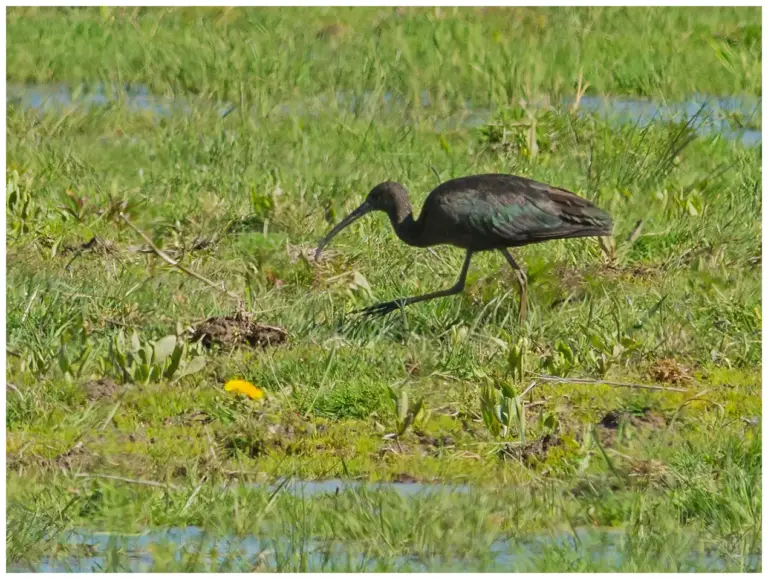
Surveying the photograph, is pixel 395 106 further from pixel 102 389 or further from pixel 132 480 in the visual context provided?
pixel 132 480

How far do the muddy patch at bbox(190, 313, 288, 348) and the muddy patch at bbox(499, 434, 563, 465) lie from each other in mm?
1514

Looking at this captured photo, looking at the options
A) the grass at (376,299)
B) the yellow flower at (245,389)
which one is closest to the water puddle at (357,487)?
the grass at (376,299)

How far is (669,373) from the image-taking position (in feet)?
26.1

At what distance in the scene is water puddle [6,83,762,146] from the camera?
11.5 metres

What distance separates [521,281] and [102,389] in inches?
83.0

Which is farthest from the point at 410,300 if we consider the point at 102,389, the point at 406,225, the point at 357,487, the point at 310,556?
the point at 310,556

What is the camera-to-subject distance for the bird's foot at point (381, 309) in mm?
8505

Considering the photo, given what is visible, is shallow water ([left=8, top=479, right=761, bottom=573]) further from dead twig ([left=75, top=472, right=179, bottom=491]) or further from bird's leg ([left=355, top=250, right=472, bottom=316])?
bird's leg ([left=355, top=250, right=472, bottom=316])

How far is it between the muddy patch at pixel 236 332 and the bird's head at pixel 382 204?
1074 mm

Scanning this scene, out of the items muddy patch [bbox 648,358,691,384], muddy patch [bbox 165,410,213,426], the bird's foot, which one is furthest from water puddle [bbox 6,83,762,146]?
muddy patch [bbox 165,410,213,426]

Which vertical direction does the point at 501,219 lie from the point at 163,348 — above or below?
above

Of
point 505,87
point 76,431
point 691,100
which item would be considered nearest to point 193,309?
point 76,431

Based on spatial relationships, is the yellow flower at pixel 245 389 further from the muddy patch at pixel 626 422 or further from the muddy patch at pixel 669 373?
the muddy patch at pixel 669 373

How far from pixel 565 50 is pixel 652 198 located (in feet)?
8.25
